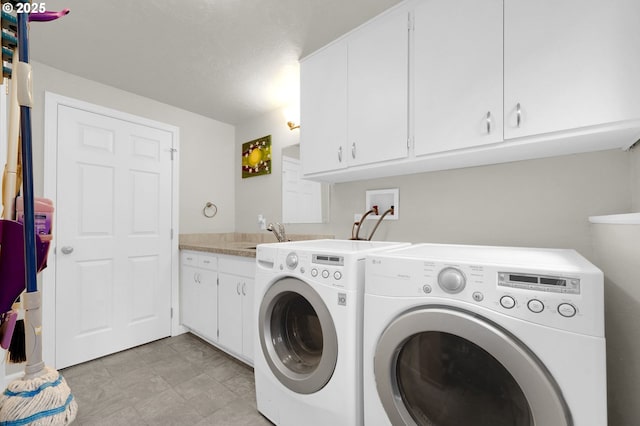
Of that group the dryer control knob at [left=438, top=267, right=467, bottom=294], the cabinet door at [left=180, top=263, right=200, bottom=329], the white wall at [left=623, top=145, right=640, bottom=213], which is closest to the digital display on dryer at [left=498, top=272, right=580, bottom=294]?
the dryer control knob at [left=438, top=267, right=467, bottom=294]

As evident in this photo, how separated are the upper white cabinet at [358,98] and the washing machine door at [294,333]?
2.81 ft

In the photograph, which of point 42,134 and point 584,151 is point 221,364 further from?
point 584,151

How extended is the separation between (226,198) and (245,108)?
1.05 metres

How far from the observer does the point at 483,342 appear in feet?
2.64

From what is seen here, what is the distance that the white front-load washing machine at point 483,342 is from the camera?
0.71 metres

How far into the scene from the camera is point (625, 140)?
115 centimetres

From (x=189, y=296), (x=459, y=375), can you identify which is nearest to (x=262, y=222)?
(x=189, y=296)

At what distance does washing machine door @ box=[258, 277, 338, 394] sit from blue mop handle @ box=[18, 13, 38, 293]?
91 centimetres

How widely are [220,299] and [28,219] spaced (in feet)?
5.97

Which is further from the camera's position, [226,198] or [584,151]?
[226,198]

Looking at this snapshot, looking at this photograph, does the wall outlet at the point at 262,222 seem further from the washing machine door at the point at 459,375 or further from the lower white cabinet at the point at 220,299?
the washing machine door at the point at 459,375

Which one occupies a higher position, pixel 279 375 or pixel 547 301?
pixel 547 301

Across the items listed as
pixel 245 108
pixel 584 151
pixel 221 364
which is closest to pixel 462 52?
pixel 584 151

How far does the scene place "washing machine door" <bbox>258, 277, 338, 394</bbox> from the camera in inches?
49.1
